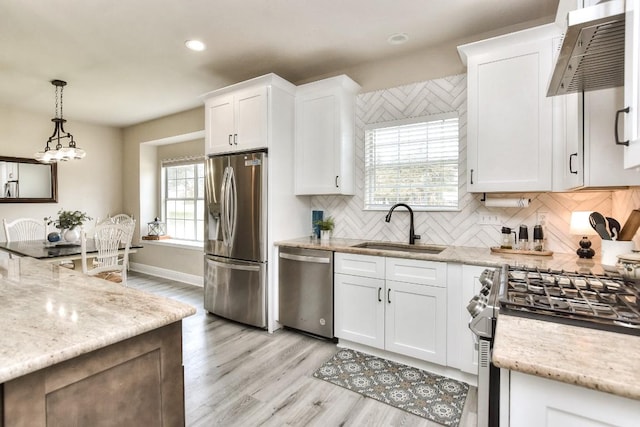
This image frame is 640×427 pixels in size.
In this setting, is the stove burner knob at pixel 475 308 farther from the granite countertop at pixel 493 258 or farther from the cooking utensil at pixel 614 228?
the cooking utensil at pixel 614 228

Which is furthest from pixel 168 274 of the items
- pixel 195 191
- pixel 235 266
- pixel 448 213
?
pixel 448 213

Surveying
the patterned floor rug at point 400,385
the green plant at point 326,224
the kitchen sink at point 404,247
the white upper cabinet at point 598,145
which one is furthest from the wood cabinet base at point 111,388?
the green plant at point 326,224

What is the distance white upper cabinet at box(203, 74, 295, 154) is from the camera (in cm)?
312

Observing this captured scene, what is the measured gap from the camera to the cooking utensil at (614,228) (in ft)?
6.15

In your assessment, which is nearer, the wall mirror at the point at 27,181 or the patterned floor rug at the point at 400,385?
the patterned floor rug at the point at 400,385

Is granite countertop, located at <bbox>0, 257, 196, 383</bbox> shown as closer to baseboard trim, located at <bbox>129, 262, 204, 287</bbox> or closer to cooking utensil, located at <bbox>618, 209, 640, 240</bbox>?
cooking utensil, located at <bbox>618, 209, 640, 240</bbox>

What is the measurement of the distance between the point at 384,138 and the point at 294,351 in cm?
210

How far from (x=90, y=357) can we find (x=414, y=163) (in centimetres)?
→ 275

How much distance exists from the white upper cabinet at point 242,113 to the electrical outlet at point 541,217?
2.35 meters

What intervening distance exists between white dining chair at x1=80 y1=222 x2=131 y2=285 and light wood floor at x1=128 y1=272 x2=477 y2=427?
3.38ft

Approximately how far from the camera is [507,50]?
2.26 metres

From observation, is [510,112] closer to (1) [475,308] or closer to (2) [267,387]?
(1) [475,308]

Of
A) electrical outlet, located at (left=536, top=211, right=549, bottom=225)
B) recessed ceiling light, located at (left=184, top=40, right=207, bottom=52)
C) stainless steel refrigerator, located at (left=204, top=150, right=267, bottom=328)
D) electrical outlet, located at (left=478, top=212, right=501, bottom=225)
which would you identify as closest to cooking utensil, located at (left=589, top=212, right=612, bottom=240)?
electrical outlet, located at (left=536, top=211, right=549, bottom=225)

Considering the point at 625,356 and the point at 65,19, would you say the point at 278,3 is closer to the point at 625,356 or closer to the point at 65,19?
the point at 65,19
